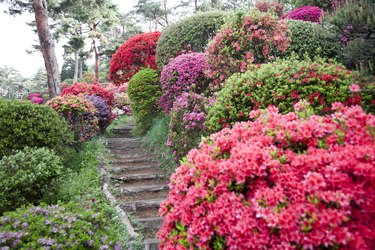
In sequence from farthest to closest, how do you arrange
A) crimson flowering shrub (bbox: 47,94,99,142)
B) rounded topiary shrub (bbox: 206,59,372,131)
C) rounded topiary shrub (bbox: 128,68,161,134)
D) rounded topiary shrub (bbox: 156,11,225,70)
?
rounded topiary shrub (bbox: 128,68,161,134) < rounded topiary shrub (bbox: 156,11,225,70) < crimson flowering shrub (bbox: 47,94,99,142) < rounded topiary shrub (bbox: 206,59,372,131)

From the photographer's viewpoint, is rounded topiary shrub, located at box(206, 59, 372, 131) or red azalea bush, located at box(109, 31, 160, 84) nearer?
rounded topiary shrub, located at box(206, 59, 372, 131)

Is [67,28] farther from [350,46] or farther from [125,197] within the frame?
[350,46]

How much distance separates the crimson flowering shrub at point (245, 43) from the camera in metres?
5.64

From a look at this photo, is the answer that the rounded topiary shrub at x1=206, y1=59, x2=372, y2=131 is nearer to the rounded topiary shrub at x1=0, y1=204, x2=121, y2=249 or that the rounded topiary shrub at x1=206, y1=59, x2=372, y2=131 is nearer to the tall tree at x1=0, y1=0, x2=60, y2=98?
the rounded topiary shrub at x1=0, y1=204, x2=121, y2=249

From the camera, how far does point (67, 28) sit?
21703 mm

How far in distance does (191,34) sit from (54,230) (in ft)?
22.3

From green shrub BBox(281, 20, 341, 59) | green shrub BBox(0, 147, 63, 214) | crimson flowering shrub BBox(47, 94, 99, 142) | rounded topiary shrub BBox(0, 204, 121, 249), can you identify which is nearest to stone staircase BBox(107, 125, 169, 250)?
crimson flowering shrub BBox(47, 94, 99, 142)

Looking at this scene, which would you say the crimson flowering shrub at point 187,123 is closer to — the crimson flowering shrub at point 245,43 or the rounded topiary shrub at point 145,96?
the crimson flowering shrub at point 245,43

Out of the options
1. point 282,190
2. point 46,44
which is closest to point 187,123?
point 282,190

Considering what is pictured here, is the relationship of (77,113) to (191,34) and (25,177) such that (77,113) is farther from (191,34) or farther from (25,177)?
(191,34)

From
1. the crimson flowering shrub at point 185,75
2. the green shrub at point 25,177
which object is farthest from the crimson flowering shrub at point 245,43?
the green shrub at point 25,177

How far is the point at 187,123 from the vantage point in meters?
5.59

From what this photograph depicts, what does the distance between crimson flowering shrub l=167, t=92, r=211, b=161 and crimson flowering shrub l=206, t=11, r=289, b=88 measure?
0.57m

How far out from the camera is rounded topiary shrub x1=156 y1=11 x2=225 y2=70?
28.5ft
